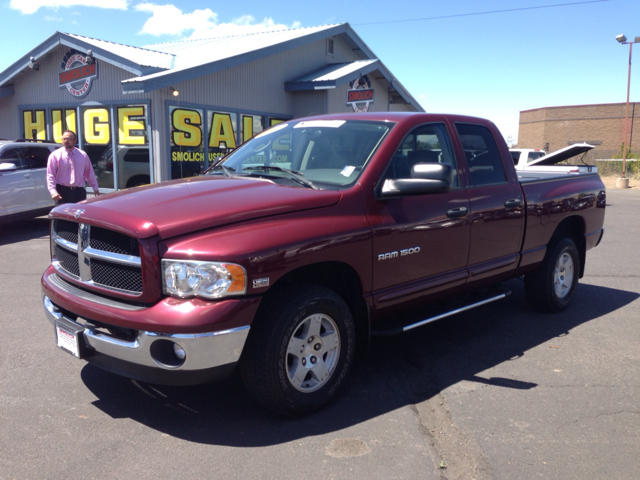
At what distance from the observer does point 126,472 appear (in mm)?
2904

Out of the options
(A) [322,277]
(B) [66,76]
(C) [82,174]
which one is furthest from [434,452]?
(B) [66,76]

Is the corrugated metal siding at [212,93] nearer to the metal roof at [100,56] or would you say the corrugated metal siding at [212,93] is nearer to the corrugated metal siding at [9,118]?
the corrugated metal siding at [9,118]

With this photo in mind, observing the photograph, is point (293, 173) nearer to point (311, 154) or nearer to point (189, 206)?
point (311, 154)

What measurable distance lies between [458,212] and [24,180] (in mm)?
8855

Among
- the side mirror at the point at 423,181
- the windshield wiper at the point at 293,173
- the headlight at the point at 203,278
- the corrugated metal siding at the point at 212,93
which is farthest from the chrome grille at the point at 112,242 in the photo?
the corrugated metal siding at the point at 212,93

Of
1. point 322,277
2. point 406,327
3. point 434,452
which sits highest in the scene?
point 322,277

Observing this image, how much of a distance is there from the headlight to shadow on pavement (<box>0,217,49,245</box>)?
7926 millimetres

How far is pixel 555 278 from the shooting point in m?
5.75

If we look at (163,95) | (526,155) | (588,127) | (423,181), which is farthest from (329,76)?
(588,127)

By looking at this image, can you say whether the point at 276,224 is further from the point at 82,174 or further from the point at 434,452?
the point at 82,174

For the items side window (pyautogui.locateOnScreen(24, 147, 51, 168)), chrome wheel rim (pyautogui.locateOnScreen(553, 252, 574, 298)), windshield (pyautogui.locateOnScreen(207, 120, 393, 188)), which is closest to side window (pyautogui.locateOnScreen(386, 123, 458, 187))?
windshield (pyautogui.locateOnScreen(207, 120, 393, 188))

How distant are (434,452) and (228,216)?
1764mm

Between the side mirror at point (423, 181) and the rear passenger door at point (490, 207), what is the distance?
0.86m

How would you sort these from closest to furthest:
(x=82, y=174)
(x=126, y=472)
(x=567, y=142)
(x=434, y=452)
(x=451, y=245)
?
(x=126, y=472) < (x=434, y=452) < (x=451, y=245) < (x=82, y=174) < (x=567, y=142)
